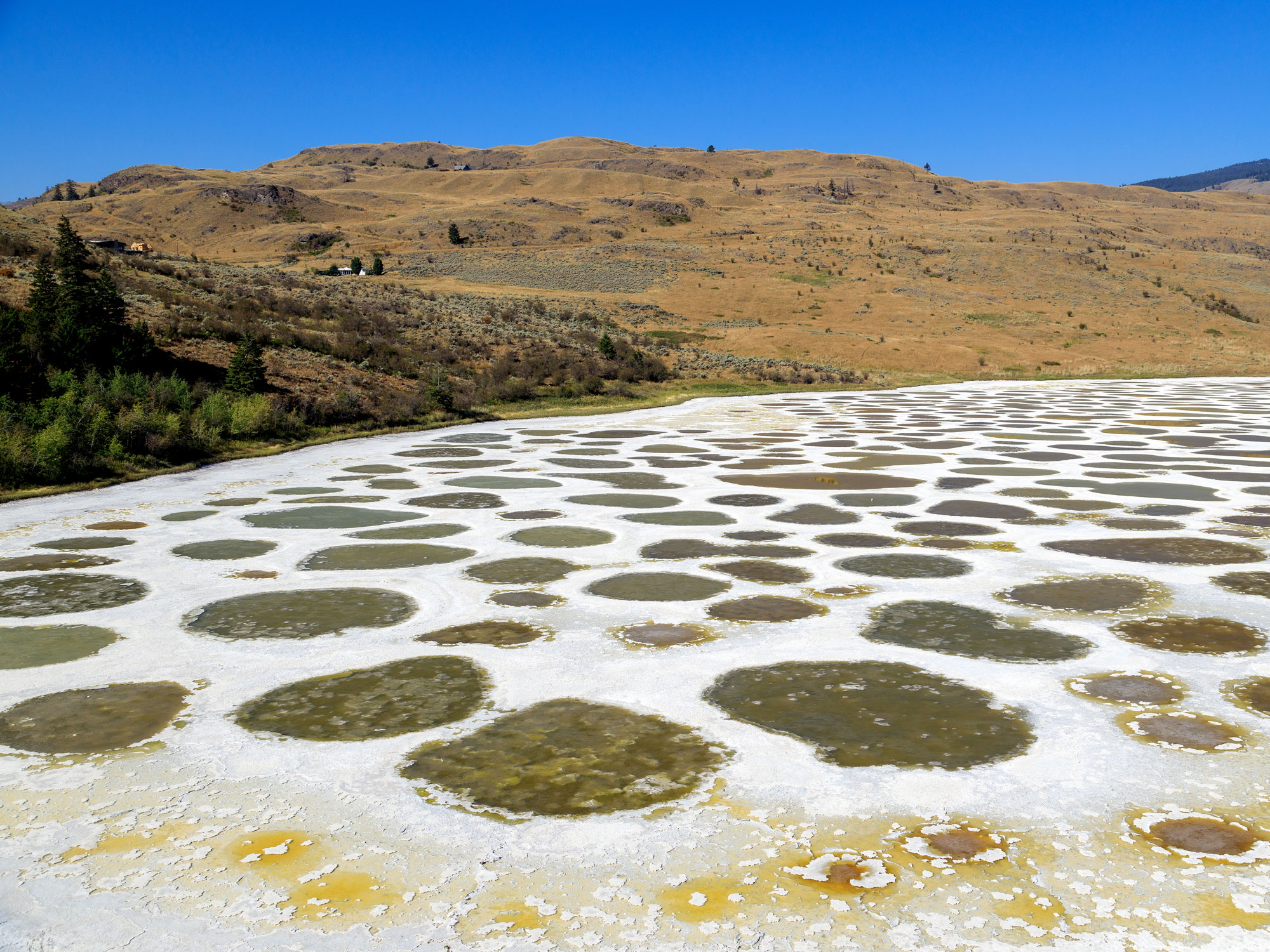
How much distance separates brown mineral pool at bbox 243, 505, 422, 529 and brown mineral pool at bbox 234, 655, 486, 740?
490 cm

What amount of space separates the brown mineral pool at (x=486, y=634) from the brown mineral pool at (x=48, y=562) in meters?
3.89

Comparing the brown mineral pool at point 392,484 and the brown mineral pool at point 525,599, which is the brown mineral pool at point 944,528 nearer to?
the brown mineral pool at point 525,599

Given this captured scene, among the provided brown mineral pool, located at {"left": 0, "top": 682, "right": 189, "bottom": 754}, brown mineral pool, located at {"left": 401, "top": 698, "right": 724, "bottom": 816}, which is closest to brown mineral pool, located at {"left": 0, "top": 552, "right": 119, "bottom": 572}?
brown mineral pool, located at {"left": 0, "top": 682, "right": 189, "bottom": 754}

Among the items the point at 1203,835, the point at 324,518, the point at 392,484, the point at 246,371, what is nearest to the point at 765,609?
the point at 1203,835

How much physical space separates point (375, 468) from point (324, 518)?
451 cm

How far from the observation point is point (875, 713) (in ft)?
17.9

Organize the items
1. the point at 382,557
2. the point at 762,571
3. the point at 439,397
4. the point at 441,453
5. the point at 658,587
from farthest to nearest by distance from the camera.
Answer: the point at 439,397 → the point at 441,453 → the point at 382,557 → the point at 762,571 → the point at 658,587

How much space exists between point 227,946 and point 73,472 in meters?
12.5

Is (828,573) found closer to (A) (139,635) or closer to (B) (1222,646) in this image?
(B) (1222,646)

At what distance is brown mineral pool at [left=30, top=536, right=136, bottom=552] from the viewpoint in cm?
957

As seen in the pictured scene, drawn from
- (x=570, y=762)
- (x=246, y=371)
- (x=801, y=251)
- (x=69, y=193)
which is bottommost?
(x=570, y=762)

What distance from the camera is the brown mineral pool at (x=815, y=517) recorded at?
36.1 ft

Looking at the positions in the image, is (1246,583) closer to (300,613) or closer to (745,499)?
(745,499)

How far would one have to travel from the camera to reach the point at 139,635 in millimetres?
6805
